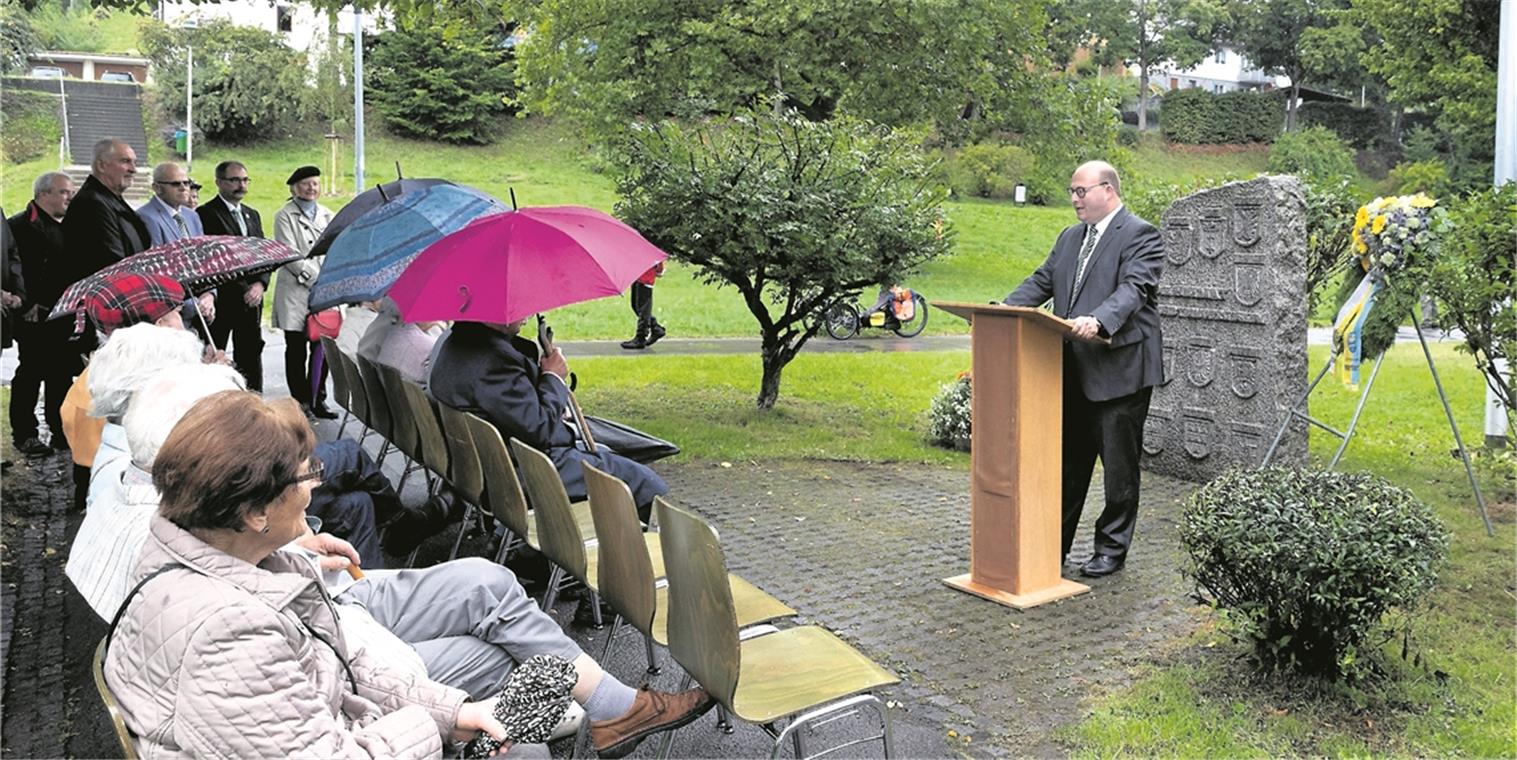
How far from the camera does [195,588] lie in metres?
2.34

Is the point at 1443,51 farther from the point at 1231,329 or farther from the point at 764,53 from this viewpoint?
the point at 1231,329

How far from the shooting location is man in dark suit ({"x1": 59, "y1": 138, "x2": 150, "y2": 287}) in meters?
7.89

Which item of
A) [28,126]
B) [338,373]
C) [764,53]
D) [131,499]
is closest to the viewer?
[131,499]

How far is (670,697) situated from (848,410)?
27.1 ft

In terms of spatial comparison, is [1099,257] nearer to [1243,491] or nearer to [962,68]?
[1243,491]

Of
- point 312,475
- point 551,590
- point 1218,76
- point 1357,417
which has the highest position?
point 1218,76

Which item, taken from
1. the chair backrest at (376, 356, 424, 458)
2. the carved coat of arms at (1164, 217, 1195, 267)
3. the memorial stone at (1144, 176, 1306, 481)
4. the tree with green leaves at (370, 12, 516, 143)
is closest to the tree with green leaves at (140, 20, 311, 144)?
the tree with green leaves at (370, 12, 516, 143)

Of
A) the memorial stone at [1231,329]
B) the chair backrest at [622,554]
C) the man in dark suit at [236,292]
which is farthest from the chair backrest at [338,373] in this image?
the memorial stone at [1231,329]

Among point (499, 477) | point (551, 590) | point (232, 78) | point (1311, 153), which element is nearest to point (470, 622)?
point (551, 590)

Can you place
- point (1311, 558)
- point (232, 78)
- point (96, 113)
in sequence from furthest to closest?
point (96, 113) < point (232, 78) < point (1311, 558)

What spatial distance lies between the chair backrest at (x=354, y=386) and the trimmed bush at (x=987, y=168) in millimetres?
34937

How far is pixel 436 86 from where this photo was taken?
41438 mm

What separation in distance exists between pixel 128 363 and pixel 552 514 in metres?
1.63

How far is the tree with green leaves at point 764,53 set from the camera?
1477cm
